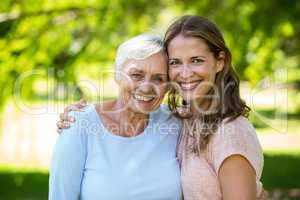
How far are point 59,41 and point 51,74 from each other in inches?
15.8

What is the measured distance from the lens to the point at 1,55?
676 centimetres

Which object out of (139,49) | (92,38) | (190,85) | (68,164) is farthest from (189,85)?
(92,38)

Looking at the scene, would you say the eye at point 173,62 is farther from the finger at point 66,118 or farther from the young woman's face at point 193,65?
the finger at point 66,118

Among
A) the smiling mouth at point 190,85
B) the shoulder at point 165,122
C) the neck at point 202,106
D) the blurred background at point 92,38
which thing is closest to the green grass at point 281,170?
the blurred background at point 92,38

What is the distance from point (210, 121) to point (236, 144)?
0.29 meters

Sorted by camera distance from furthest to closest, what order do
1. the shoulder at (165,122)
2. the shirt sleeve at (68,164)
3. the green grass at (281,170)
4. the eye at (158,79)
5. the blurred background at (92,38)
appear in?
the green grass at (281,170) → the blurred background at (92,38) → the shoulder at (165,122) → the eye at (158,79) → the shirt sleeve at (68,164)

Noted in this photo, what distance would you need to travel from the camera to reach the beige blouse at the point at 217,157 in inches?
129

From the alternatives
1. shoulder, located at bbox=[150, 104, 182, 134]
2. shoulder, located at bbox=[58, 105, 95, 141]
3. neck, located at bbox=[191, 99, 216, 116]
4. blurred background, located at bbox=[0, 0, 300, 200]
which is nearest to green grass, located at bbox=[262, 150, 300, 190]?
blurred background, located at bbox=[0, 0, 300, 200]

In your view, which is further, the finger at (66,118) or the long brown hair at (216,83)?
the finger at (66,118)

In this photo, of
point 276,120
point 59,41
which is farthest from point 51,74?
point 276,120

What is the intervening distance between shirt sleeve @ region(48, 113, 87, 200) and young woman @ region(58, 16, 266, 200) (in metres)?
0.19

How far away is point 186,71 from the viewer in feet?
11.8

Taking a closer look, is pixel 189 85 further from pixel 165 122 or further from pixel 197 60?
pixel 165 122

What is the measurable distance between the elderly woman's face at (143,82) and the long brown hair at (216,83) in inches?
5.9
